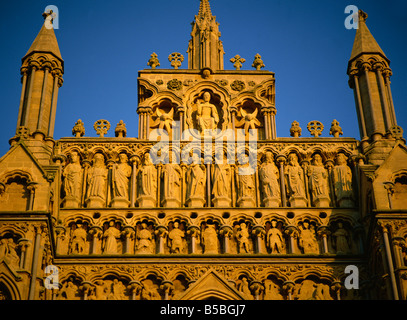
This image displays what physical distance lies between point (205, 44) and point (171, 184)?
15.0 feet

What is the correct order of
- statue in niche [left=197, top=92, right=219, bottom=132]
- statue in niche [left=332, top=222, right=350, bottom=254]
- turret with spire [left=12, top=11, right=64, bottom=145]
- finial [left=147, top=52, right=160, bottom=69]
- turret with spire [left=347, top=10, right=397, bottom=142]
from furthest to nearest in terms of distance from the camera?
finial [left=147, top=52, right=160, bottom=69] → statue in niche [left=197, top=92, right=219, bottom=132] → turret with spire [left=347, top=10, right=397, bottom=142] → turret with spire [left=12, top=11, right=64, bottom=145] → statue in niche [left=332, top=222, right=350, bottom=254]

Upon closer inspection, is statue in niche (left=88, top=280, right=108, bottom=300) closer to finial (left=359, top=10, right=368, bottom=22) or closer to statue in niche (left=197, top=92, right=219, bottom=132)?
statue in niche (left=197, top=92, right=219, bottom=132)

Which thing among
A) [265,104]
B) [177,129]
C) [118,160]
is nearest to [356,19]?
[265,104]

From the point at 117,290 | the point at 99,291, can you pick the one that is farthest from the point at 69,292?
the point at 117,290

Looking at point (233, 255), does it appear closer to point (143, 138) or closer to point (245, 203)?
point (245, 203)

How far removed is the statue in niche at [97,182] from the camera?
23.1 meters

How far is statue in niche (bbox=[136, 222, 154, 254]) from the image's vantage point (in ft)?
73.2

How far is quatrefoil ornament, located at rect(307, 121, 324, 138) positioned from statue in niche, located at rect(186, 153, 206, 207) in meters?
2.72

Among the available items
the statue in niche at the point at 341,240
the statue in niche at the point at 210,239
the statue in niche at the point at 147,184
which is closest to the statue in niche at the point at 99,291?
the statue in niche at the point at 147,184

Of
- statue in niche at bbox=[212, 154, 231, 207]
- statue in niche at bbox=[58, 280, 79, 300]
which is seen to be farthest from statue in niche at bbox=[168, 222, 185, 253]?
statue in niche at bbox=[58, 280, 79, 300]

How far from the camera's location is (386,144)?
77.6 ft

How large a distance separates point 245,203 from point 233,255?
1.44 metres

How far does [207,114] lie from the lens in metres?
25.0

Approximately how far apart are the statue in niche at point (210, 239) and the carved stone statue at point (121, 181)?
71.6 inches
